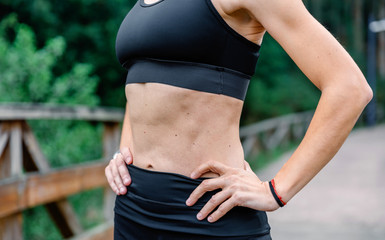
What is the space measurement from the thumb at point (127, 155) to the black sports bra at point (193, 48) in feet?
1.07

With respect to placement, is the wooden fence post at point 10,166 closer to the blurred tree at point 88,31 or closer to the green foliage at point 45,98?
the green foliage at point 45,98

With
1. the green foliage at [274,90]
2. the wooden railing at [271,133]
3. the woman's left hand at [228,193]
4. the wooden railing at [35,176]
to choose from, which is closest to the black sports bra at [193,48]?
the woman's left hand at [228,193]

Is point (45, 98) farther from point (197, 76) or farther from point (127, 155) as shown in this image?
point (197, 76)

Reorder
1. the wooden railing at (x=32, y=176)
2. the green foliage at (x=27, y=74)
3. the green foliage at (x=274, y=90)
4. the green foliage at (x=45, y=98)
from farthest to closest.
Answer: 1. the green foliage at (x=274, y=90)
2. the green foliage at (x=27, y=74)
3. the green foliage at (x=45, y=98)
4. the wooden railing at (x=32, y=176)

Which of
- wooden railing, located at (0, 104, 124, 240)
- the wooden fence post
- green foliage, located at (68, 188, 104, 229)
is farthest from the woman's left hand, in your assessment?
green foliage, located at (68, 188, 104, 229)

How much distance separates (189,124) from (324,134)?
403mm

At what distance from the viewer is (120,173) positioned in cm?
165

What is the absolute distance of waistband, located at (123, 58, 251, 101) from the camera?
1408 mm

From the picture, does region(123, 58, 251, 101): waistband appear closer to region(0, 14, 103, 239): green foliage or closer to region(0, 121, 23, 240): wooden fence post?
region(0, 121, 23, 240): wooden fence post

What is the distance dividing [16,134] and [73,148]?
8.03 feet

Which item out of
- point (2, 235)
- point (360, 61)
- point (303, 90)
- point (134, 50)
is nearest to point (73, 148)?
point (2, 235)

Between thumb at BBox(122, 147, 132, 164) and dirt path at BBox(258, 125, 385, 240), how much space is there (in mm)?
3820

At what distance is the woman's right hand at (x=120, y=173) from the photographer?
161 cm

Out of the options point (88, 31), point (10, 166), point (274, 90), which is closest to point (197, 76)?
point (10, 166)
